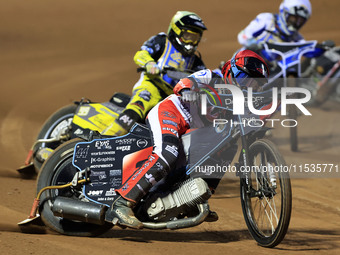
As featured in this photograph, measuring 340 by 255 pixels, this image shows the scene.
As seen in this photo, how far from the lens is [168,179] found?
268 inches

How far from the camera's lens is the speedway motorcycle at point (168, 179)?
6523 mm

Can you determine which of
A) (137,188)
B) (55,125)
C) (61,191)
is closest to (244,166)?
(137,188)

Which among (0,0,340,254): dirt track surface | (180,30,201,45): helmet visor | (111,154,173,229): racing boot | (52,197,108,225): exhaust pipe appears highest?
(180,30,201,45): helmet visor

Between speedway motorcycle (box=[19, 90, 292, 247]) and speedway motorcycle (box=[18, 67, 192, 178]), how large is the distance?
1100 millimetres

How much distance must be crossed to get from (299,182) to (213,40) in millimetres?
12778

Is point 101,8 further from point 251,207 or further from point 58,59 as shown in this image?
point 251,207

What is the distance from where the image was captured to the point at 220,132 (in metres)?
6.75

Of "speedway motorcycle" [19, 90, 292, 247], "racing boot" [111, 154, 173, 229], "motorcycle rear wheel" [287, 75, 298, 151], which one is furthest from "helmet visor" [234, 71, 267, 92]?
"motorcycle rear wheel" [287, 75, 298, 151]

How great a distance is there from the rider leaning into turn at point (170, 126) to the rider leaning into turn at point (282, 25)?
6497 mm

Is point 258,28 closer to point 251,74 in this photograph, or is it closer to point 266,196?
point 251,74

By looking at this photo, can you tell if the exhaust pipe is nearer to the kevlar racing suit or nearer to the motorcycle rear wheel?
the kevlar racing suit

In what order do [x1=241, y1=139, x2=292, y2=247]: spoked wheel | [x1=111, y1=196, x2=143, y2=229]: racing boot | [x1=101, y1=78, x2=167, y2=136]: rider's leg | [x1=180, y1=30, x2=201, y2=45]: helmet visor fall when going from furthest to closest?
[x1=180, y1=30, x2=201, y2=45]: helmet visor → [x1=101, y1=78, x2=167, y2=136]: rider's leg → [x1=111, y1=196, x2=143, y2=229]: racing boot → [x1=241, y1=139, x2=292, y2=247]: spoked wheel

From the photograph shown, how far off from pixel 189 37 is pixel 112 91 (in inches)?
322

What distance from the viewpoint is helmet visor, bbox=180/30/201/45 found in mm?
8797
